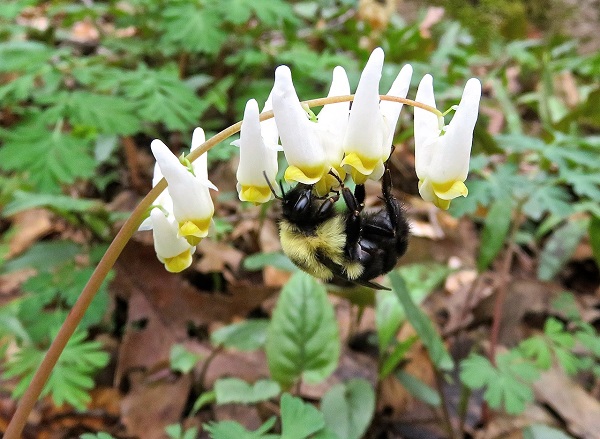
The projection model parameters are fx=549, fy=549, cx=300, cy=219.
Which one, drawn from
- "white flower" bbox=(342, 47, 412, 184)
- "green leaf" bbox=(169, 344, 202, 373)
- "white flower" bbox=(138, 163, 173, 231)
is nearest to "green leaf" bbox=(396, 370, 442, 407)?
"green leaf" bbox=(169, 344, 202, 373)

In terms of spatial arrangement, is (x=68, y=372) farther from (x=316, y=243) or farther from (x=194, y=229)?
(x=316, y=243)

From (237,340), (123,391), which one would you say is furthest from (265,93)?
(123,391)

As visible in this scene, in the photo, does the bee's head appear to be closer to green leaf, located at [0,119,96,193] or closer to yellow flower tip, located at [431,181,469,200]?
yellow flower tip, located at [431,181,469,200]

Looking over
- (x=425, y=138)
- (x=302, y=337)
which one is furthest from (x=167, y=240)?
(x=302, y=337)

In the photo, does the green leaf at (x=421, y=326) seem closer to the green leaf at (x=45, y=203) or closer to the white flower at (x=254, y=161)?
the white flower at (x=254, y=161)

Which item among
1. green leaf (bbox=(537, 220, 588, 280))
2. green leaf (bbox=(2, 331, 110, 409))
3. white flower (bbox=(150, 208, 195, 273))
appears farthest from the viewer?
green leaf (bbox=(537, 220, 588, 280))

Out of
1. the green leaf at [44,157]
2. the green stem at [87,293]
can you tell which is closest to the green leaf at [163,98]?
the green leaf at [44,157]
